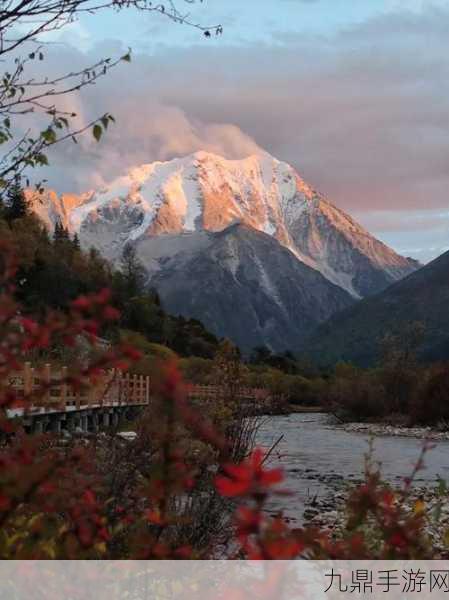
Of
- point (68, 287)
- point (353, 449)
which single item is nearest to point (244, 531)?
point (353, 449)

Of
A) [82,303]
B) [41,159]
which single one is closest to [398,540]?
[82,303]

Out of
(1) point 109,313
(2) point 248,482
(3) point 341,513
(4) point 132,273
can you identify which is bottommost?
(3) point 341,513

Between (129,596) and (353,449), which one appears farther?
(353,449)

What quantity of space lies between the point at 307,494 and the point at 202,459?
7.41 meters

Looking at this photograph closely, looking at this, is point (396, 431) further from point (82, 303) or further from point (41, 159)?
point (82, 303)

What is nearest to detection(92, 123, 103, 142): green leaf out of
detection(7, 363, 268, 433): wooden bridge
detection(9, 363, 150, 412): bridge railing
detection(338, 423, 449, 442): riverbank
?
detection(9, 363, 150, 412): bridge railing

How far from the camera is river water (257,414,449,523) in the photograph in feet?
58.2

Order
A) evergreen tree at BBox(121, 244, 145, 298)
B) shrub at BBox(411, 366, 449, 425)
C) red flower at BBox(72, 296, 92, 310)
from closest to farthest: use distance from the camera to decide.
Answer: red flower at BBox(72, 296, 92, 310)
shrub at BBox(411, 366, 449, 425)
evergreen tree at BBox(121, 244, 145, 298)

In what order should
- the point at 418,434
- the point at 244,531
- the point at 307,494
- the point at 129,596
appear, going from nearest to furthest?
the point at 244,531
the point at 129,596
the point at 307,494
the point at 418,434

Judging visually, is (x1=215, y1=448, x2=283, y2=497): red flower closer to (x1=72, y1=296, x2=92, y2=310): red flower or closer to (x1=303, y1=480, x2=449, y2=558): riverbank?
(x1=72, y1=296, x2=92, y2=310): red flower

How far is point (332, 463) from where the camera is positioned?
25.2 meters

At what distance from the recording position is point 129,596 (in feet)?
13.5

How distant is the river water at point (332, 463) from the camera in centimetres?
1775

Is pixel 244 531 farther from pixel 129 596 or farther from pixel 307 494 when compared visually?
pixel 307 494
